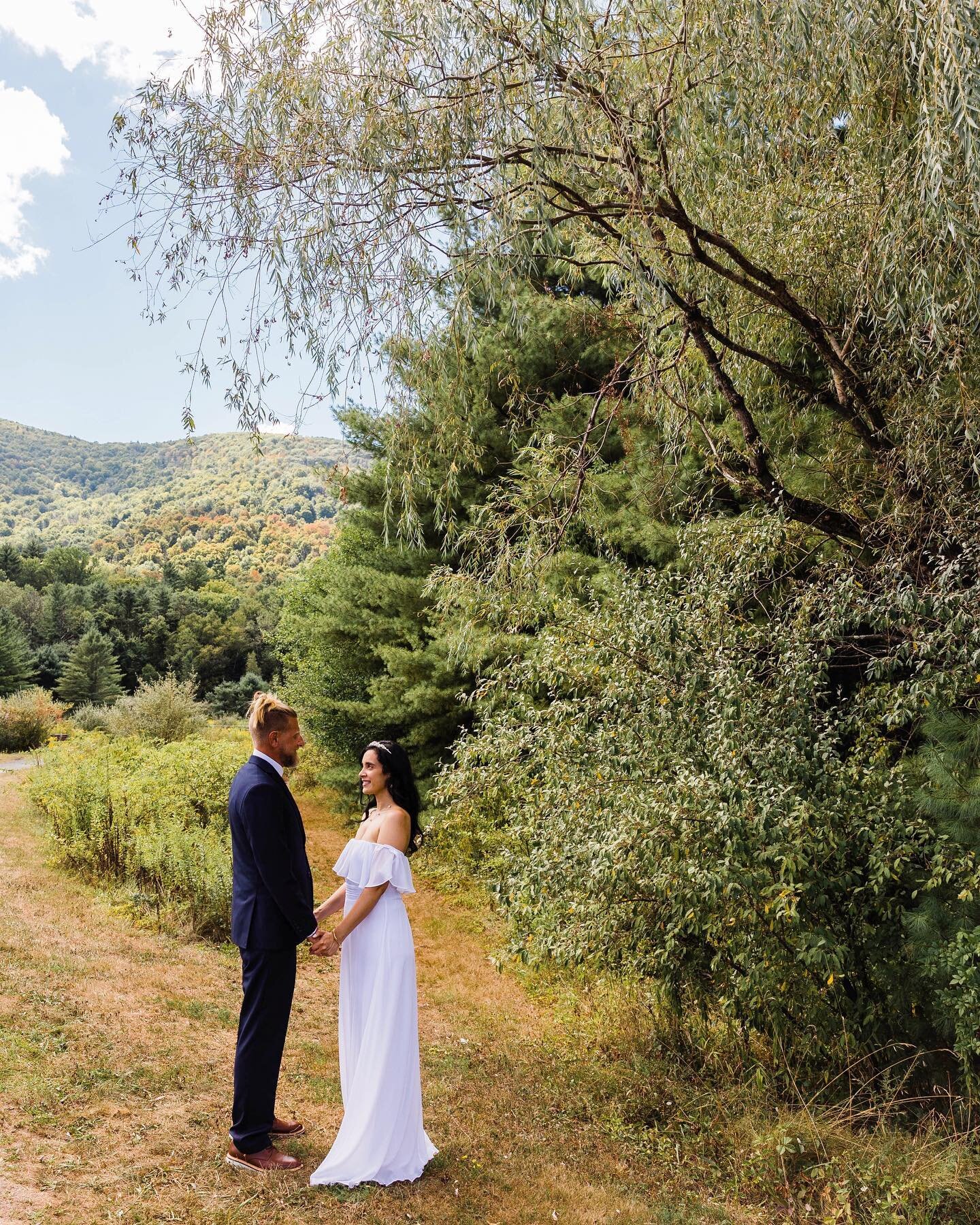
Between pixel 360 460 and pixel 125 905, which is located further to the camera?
pixel 360 460

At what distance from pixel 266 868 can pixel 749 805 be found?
207 centimetres

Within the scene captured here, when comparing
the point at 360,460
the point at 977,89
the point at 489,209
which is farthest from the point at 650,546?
the point at 360,460

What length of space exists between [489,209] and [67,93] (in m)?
2.39

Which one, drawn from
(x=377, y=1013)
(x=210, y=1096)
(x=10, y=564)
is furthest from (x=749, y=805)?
(x=10, y=564)

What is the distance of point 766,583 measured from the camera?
5.44m

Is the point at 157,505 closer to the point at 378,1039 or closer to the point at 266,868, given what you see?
the point at 266,868

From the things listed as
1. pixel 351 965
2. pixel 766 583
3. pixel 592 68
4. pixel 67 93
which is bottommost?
pixel 351 965

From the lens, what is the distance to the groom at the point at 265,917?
11.3 feet

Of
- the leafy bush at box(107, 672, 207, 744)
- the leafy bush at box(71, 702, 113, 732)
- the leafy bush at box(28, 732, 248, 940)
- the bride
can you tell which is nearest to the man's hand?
the bride

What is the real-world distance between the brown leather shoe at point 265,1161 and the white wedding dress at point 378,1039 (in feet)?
0.45

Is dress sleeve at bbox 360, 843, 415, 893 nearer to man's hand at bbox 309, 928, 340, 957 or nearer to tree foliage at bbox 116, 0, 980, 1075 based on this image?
man's hand at bbox 309, 928, 340, 957

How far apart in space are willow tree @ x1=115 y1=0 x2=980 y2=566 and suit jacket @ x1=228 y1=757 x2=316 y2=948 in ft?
7.75

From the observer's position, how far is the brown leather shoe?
351cm

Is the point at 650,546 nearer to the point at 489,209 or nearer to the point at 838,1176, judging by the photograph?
the point at 489,209
